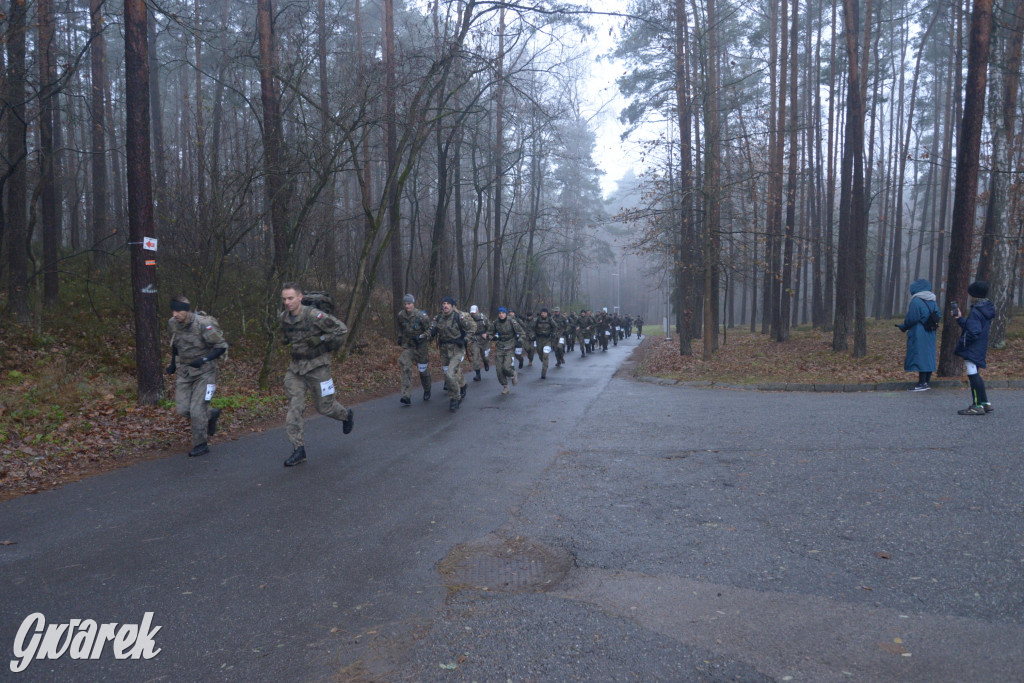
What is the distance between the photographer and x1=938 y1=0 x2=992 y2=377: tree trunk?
1291 cm

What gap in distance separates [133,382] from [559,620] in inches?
485

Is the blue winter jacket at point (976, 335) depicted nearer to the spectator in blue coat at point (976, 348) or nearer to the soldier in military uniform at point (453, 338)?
the spectator in blue coat at point (976, 348)

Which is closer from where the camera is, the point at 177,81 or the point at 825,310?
the point at 825,310

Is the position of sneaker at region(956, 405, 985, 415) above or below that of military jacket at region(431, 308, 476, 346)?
below

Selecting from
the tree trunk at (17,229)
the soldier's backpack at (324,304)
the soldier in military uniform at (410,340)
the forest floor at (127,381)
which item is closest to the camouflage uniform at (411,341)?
the soldier in military uniform at (410,340)

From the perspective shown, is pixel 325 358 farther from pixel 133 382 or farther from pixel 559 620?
pixel 133 382

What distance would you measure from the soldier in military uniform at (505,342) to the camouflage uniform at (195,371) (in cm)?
746

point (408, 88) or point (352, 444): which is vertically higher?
point (408, 88)

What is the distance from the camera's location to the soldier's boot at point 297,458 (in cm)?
752

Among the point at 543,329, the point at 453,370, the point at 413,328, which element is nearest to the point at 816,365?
the point at 543,329

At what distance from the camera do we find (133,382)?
1330cm

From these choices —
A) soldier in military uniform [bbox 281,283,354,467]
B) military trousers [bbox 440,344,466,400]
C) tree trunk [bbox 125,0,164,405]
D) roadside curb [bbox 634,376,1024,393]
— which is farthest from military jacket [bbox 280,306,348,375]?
roadside curb [bbox 634,376,1024,393]

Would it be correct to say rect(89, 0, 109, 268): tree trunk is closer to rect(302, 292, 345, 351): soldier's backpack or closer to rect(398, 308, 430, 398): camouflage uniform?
rect(398, 308, 430, 398): camouflage uniform

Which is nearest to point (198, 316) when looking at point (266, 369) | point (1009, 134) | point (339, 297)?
point (266, 369)
